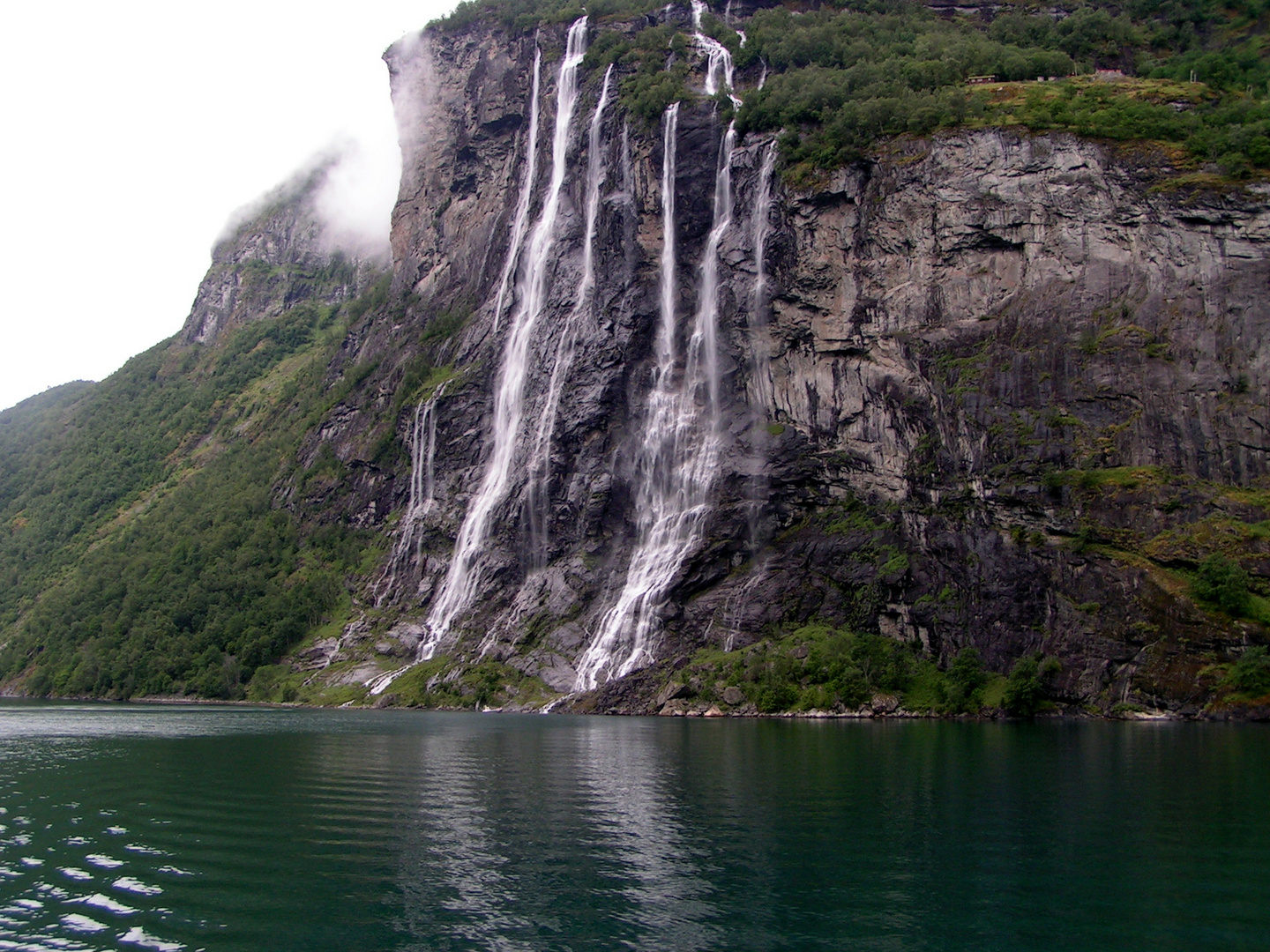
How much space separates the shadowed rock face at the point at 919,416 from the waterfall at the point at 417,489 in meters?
0.92

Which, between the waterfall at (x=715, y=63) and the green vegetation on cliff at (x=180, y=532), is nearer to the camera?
the waterfall at (x=715, y=63)

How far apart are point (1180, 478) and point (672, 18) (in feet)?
265

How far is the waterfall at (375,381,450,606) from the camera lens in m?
99.4

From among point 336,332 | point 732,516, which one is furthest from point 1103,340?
point 336,332

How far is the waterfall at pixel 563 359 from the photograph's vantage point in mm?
89312

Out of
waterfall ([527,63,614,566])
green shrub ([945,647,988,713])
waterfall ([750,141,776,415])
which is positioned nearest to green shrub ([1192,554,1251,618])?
green shrub ([945,647,988,713])

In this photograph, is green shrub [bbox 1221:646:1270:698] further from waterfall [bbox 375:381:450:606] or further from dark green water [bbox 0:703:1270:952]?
waterfall [bbox 375:381:450:606]

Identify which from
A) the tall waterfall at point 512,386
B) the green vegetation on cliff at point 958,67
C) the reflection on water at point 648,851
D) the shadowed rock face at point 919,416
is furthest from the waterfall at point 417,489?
the reflection on water at point 648,851

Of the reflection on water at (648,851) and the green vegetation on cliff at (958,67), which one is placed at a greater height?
the green vegetation on cliff at (958,67)

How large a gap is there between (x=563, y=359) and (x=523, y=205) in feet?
82.2

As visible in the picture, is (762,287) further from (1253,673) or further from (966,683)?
(1253,673)

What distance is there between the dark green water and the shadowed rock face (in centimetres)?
2391

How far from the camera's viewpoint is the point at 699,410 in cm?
8575

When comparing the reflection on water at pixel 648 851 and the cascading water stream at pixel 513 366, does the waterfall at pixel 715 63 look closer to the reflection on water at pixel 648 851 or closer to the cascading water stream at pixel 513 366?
the cascading water stream at pixel 513 366
